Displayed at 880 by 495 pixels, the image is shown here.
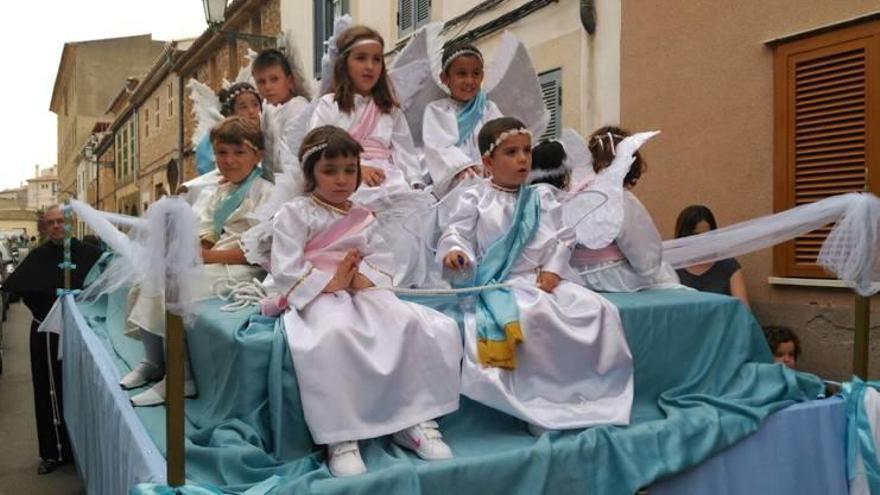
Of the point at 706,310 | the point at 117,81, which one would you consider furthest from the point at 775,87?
the point at 117,81

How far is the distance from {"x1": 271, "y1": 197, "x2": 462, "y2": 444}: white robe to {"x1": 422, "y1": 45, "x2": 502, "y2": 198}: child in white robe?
1.23 metres

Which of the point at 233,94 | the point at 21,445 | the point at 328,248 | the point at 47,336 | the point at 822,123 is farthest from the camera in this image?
the point at 21,445

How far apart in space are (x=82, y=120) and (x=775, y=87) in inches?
1589

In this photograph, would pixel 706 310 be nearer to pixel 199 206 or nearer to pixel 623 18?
pixel 199 206

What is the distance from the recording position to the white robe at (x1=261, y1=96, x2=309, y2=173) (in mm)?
3672

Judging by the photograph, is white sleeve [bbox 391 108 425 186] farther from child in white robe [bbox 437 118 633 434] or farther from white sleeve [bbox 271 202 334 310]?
white sleeve [bbox 271 202 334 310]

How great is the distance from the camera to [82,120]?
130 feet

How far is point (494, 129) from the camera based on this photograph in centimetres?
313

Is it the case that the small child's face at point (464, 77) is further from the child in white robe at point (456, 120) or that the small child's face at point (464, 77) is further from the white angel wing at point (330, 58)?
the white angel wing at point (330, 58)

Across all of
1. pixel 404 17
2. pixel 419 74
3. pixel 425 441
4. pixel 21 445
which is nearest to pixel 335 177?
pixel 425 441

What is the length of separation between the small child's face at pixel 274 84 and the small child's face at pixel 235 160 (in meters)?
0.89

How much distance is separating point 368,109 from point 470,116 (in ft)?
1.96

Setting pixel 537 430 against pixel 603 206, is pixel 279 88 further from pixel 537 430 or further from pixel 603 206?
pixel 537 430

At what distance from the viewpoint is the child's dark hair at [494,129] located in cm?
310
